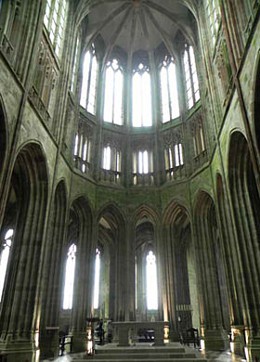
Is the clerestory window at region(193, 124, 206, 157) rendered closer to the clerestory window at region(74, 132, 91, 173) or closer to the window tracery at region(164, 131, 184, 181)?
the window tracery at region(164, 131, 184, 181)

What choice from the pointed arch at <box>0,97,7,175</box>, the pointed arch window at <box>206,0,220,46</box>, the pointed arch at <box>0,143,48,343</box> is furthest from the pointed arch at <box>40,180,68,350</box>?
the pointed arch window at <box>206,0,220,46</box>

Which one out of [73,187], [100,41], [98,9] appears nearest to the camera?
[73,187]

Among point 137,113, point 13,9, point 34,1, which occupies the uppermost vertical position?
point 137,113

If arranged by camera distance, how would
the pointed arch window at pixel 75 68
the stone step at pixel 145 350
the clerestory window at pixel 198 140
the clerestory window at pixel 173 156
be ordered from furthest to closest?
the clerestory window at pixel 173 156 < the pointed arch window at pixel 75 68 < the clerestory window at pixel 198 140 < the stone step at pixel 145 350

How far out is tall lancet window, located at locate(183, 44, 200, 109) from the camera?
67.5 feet

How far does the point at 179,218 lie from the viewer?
20.9 m

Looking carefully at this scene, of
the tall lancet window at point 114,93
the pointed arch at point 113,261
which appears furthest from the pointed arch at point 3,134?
the tall lancet window at point 114,93

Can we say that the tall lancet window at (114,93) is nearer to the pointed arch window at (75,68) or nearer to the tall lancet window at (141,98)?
the tall lancet window at (141,98)

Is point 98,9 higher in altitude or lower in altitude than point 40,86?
higher

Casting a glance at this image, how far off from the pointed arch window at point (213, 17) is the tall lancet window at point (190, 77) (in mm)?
4336

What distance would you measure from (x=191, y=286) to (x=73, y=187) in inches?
546

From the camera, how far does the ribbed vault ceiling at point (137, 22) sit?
21.9 m

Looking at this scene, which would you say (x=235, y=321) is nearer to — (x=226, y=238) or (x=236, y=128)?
(x=226, y=238)

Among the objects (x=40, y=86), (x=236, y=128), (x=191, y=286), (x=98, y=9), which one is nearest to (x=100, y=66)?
(x=98, y=9)
